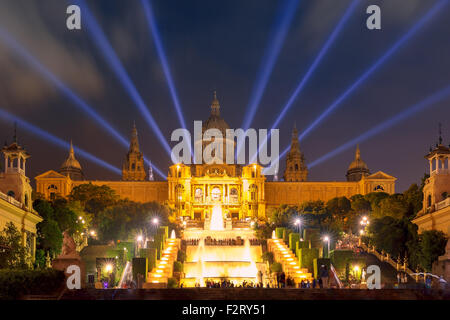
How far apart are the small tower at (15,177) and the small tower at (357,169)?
102 meters

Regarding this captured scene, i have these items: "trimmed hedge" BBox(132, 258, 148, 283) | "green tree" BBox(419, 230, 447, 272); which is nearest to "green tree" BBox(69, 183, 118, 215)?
"trimmed hedge" BBox(132, 258, 148, 283)

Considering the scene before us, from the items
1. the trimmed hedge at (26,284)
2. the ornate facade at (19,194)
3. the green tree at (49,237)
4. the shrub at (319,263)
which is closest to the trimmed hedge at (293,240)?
the shrub at (319,263)

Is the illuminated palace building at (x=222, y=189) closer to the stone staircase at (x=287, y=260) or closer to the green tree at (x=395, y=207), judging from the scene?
the green tree at (x=395, y=207)

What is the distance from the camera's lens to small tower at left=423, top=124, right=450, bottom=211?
2726 inches

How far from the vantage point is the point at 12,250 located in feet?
187

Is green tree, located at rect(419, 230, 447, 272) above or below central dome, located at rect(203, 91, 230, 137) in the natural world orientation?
below

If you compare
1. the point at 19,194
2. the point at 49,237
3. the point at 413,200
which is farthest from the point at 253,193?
the point at 19,194

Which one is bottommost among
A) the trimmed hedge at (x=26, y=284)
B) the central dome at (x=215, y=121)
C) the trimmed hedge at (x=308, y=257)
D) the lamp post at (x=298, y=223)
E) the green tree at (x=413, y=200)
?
the trimmed hedge at (x=26, y=284)

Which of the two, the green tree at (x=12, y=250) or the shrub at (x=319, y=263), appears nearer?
the green tree at (x=12, y=250)

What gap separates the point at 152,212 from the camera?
3807 inches

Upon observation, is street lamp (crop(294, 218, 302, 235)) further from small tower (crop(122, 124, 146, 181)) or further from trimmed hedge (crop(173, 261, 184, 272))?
small tower (crop(122, 124, 146, 181))

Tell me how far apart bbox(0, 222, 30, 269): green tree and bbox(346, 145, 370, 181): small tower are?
356ft

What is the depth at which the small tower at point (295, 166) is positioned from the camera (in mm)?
161375
